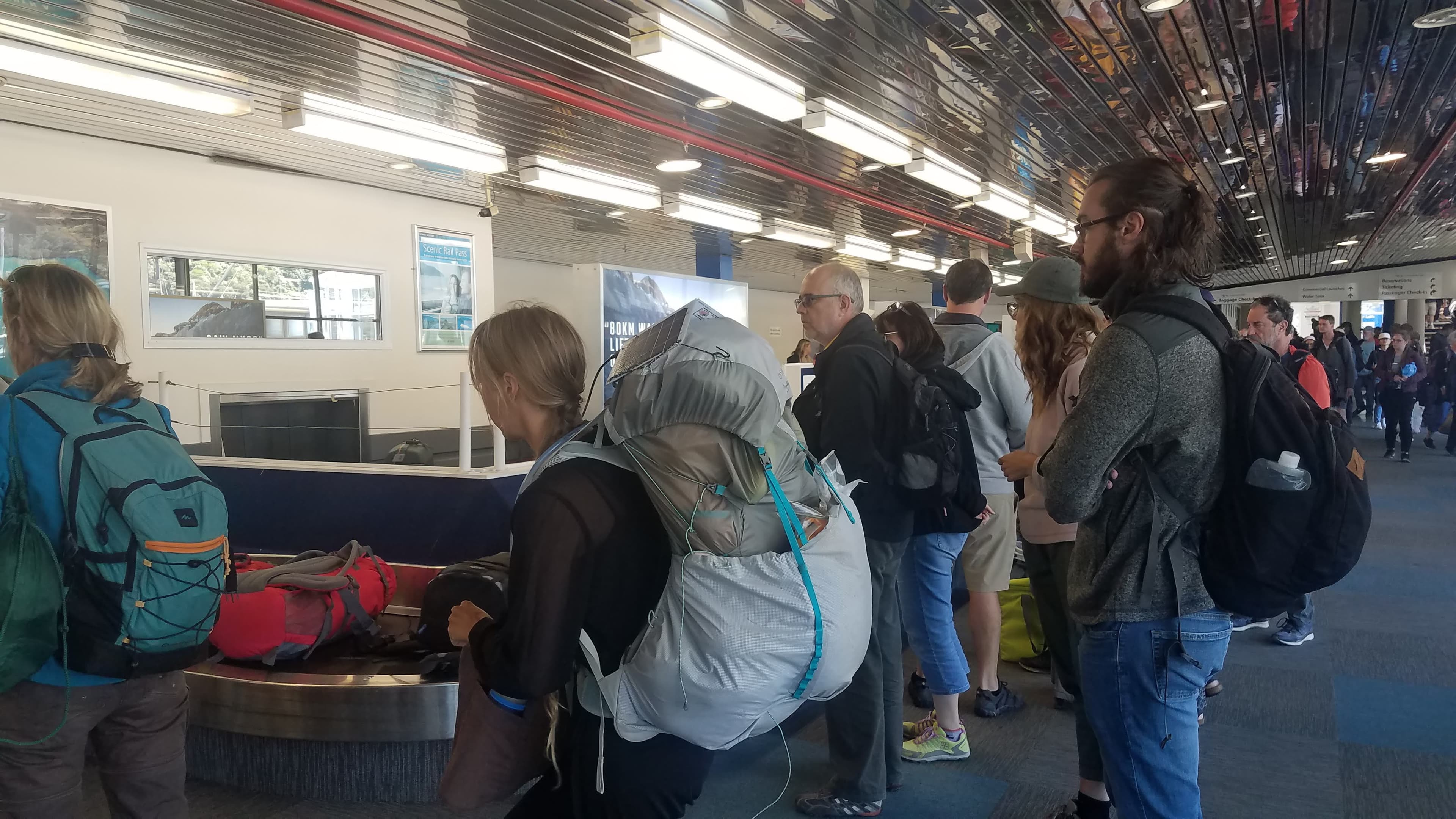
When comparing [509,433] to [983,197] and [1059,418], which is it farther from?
[983,197]

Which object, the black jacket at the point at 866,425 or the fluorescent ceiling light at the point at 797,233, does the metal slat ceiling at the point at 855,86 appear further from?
the black jacket at the point at 866,425

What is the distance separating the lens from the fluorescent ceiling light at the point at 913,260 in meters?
14.5

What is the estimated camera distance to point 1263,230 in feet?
48.6

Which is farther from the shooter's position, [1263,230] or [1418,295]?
[1418,295]

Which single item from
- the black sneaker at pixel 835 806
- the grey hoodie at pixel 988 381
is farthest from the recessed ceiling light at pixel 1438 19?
the black sneaker at pixel 835 806

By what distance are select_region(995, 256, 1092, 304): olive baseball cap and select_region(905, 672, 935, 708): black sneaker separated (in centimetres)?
186

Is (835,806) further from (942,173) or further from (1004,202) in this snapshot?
(1004,202)

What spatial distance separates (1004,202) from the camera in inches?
385

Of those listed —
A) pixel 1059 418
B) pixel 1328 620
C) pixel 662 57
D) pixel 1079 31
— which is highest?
pixel 1079 31

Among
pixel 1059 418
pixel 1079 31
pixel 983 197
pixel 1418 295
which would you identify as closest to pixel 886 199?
pixel 983 197

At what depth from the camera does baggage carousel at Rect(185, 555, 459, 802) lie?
299 centimetres

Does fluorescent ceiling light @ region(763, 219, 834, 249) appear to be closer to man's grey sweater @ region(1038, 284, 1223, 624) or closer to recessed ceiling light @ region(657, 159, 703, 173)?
recessed ceiling light @ region(657, 159, 703, 173)

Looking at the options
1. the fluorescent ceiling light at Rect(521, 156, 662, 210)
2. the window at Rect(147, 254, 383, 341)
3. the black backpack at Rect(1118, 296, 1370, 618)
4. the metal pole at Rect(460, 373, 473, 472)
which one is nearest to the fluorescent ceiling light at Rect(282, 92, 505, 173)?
the fluorescent ceiling light at Rect(521, 156, 662, 210)

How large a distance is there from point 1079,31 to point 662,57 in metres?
2.52
